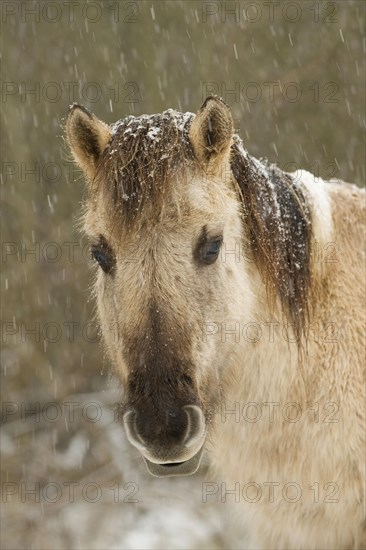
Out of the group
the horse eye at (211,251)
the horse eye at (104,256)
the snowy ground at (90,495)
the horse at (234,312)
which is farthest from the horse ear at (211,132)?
the snowy ground at (90,495)

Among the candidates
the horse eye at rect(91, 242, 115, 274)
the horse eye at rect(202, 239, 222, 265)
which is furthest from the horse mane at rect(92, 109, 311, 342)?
the horse eye at rect(202, 239, 222, 265)

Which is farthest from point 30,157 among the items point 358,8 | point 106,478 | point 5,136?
point 358,8

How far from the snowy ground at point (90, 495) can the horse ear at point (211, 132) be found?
4.33 meters

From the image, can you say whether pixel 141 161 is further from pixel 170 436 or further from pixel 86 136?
pixel 170 436

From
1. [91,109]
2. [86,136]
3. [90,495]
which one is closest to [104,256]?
[86,136]

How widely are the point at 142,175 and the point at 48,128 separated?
579 cm

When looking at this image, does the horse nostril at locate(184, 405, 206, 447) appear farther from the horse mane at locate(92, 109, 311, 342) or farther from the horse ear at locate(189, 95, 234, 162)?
the horse ear at locate(189, 95, 234, 162)

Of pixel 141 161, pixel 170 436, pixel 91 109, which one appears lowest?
pixel 170 436

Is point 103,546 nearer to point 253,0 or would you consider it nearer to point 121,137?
point 121,137

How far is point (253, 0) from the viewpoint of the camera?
8.13 m

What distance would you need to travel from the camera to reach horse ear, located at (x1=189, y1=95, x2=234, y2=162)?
279 cm

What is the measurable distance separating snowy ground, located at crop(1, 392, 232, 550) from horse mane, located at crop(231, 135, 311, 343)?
3.87 m

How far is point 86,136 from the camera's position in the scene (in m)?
2.97

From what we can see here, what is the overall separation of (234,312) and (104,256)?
61cm
